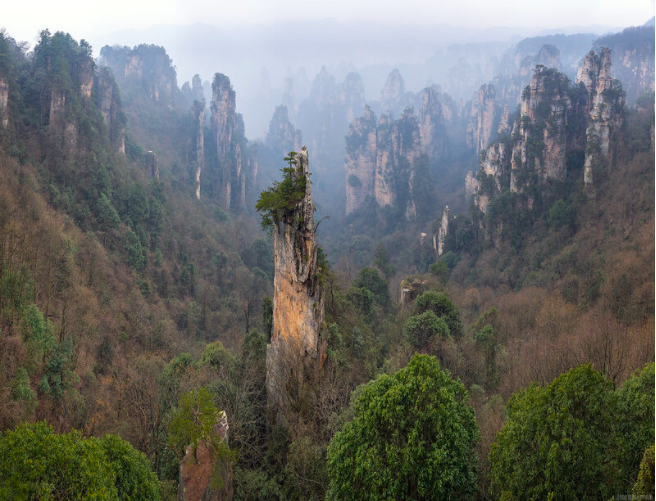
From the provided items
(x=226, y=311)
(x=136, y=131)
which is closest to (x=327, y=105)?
(x=136, y=131)

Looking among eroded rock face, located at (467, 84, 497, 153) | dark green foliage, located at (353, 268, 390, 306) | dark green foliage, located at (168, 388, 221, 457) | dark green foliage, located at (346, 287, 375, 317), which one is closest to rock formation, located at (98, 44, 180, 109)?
eroded rock face, located at (467, 84, 497, 153)

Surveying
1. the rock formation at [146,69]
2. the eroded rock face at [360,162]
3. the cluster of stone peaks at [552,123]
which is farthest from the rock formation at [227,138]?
the cluster of stone peaks at [552,123]

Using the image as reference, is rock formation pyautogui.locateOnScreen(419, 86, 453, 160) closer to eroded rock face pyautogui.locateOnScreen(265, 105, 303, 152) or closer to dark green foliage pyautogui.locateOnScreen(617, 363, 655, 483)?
eroded rock face pyautogui.locateOnScreen(265, 105, 303, 152)

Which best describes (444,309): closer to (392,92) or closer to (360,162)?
(360,162)

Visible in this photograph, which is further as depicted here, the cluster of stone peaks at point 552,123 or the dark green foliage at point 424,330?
the cluster of stone peaks at point 552,123

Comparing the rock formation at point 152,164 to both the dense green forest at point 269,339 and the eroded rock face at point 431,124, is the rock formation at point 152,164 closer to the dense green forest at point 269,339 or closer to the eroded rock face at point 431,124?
the dense green forest at point 269,339
